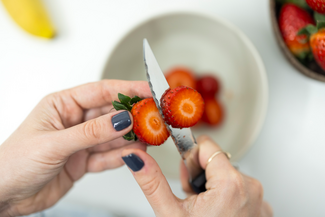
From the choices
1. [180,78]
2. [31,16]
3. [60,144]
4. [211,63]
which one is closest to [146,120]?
[60,144]

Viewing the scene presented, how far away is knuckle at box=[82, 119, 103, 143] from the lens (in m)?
0.56

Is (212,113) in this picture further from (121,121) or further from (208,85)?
(121,121)

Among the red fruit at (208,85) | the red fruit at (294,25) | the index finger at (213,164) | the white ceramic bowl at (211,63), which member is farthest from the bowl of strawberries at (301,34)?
the index finger at (213,164)

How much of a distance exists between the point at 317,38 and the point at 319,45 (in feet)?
0.08

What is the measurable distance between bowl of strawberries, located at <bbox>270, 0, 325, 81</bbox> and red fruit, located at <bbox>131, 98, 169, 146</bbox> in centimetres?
54

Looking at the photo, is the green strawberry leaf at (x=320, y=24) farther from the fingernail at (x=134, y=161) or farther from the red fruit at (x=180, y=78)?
the fingernail at (x=134, y=161)

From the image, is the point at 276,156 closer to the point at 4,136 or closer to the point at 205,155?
the point at 205,155

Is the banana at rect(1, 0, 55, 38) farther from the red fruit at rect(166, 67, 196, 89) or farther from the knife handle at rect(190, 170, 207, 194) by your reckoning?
the knife handle at rect(190, 170, 207, 194)

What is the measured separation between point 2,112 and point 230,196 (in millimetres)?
1046

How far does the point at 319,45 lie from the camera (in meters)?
0.76

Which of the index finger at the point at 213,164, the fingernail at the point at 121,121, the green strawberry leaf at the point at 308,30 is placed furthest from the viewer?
the green strawberry leaf at the point at 308,30

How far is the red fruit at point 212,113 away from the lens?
99 cm

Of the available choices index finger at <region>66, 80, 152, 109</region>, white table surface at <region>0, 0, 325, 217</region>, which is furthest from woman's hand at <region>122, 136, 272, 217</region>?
white table surface at <region>0, 0, 325, 217</region>

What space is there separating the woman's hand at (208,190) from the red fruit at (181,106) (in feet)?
0.36
